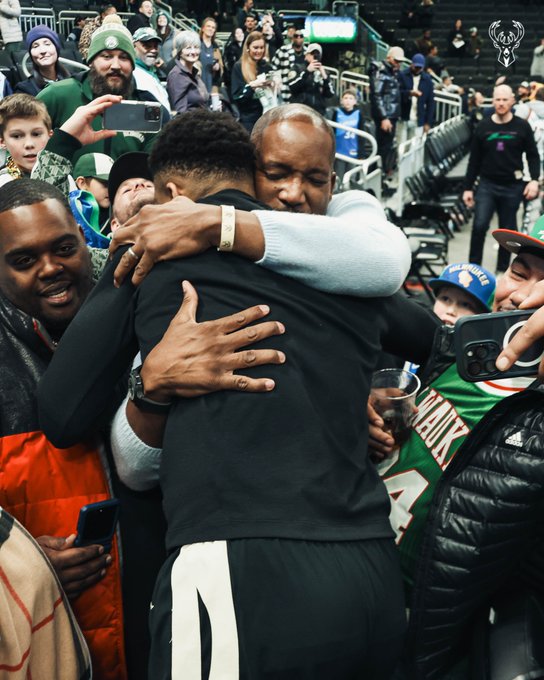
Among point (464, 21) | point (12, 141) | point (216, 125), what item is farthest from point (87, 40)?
point (464, 21)

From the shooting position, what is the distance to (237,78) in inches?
337

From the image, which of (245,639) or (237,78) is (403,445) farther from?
(237,78)

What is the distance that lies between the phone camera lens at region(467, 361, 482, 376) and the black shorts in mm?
401

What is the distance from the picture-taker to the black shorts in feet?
4.18

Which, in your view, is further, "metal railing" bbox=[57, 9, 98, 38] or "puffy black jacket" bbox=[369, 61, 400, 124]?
"metal railing" bbox=[57, 9, 98, 38]

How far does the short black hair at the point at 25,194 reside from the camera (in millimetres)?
1895

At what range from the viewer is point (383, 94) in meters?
12.2

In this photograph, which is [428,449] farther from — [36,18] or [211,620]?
[36,18]

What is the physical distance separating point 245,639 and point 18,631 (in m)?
0.45

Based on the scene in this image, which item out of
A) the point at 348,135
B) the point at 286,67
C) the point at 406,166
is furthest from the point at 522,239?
the point at 406,166

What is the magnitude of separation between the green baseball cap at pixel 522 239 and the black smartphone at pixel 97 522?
114 cm

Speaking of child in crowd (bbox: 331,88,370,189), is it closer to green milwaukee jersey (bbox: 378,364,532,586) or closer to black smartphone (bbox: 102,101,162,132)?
black smartphone (bbox: 102,101,162,132)

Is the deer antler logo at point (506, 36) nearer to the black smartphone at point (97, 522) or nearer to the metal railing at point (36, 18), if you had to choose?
the metal railing at point (36, 18)

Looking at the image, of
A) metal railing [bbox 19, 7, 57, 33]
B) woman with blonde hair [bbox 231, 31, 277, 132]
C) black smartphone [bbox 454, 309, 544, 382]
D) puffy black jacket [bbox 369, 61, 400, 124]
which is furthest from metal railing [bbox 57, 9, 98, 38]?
black smartphone [bbox 454, 309, 544, 382]
